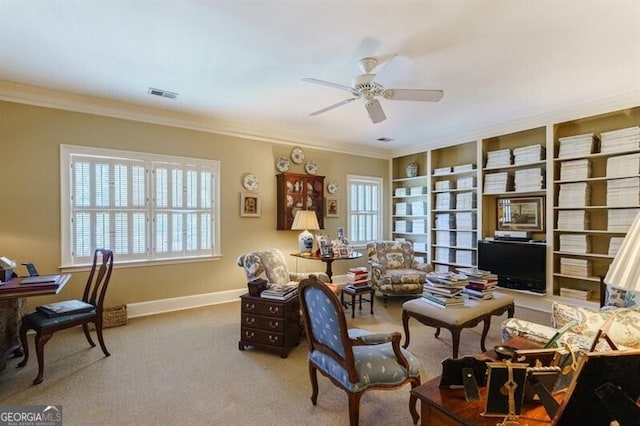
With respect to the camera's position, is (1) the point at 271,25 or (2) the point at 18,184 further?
(2) the point at 18,184

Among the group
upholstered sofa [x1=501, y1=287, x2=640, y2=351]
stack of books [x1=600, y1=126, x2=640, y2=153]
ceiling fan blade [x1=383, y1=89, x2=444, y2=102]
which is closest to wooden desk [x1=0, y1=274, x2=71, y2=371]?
ceiling fan blade [x1=383, y1=89, x2=444, y2=102]

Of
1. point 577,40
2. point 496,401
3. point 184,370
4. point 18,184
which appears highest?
point 577,40

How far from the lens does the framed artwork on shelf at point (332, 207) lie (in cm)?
589

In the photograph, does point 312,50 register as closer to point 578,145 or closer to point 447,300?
point 447,300

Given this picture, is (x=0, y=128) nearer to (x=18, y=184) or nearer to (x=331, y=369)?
(x=18, y=184)

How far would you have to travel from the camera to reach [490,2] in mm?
2070

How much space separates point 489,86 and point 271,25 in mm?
2487

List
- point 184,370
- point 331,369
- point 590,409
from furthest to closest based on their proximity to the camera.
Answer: point 184,370 < point 331,369 < point 590,409

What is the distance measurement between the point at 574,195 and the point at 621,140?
0.78 metres

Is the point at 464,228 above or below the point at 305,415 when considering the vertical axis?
above

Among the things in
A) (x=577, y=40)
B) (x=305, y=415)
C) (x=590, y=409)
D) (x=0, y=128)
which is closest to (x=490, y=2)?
(x=577, y=40)

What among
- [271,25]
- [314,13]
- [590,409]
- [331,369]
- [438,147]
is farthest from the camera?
[438,147]

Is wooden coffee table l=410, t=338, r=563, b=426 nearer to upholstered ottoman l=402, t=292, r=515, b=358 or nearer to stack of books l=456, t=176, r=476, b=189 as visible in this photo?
upholstered ottoman l=402, t=292, r=515, b=358

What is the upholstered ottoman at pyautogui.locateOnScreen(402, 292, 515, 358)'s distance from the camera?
104 inches
